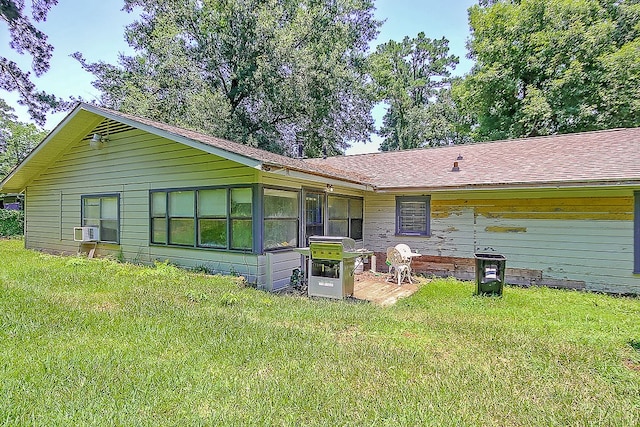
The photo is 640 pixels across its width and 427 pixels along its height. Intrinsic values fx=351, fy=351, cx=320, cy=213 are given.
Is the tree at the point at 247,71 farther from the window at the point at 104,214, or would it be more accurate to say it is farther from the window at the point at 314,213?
the window at the point at 314,213

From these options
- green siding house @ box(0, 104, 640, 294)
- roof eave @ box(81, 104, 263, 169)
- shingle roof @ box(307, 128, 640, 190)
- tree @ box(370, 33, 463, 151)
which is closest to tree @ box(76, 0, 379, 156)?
tree @ box(370, 33, 463, 151)

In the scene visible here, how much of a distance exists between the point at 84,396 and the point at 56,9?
1628 cm

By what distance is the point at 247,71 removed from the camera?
1847 cm

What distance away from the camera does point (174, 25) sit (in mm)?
18547

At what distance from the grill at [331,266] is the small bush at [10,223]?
18781 mm

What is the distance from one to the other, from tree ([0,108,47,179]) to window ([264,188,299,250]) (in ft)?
91.4

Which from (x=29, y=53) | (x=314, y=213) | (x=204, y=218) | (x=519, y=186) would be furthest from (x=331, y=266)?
(x=29, y=53)

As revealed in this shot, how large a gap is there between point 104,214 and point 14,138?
2577cm

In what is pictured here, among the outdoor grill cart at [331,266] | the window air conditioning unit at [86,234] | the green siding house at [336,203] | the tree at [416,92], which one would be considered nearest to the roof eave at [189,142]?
the green siding house at [336,203]

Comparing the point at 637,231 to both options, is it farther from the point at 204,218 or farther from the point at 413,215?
the point at 204,218

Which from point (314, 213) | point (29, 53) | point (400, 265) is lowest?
point (400, 265)

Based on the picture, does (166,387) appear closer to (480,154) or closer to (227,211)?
(227,211)

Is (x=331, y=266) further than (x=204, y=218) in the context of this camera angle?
No

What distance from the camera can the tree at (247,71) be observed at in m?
17.9
